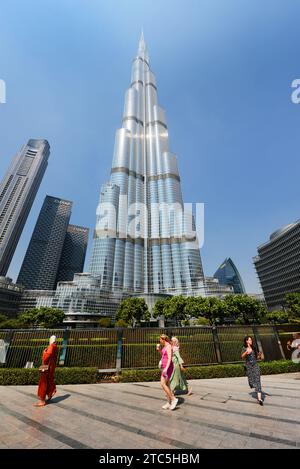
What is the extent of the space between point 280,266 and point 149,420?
131m

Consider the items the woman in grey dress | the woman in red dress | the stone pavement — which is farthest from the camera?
the woman in red dress

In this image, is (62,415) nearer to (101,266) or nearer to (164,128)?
(101,266)

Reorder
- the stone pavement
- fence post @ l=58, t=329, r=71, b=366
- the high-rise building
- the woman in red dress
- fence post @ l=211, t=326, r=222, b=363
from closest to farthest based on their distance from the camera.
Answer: the stone pavement → the woman in red dress → fence post @ l=58, t=329, r=71, b=366 → fence post @ l=211, t=326, r=222, b=363 → the high-rise building

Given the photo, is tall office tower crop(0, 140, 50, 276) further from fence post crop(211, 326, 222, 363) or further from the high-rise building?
the high-rise building

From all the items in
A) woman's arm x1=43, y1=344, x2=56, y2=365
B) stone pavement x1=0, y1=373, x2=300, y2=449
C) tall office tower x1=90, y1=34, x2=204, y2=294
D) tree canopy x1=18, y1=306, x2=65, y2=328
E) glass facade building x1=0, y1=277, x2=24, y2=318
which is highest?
tall office tower x1=90, y1=34, x2=204, y2=294

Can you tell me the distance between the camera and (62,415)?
228 inches

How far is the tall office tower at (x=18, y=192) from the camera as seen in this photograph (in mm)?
146250

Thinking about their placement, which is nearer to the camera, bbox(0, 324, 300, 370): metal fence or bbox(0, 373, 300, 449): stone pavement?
bbox(0, 373, 300, 449): stone pavement

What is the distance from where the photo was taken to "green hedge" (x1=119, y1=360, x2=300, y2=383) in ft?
34.3

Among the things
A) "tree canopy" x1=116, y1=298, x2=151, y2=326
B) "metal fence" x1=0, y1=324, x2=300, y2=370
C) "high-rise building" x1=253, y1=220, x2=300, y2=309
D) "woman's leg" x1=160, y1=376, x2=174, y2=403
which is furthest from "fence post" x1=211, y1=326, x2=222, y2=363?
"high-rise building" x1=253, y1=220, x2=300, y2=309

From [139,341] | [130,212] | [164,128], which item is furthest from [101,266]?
[164,128]

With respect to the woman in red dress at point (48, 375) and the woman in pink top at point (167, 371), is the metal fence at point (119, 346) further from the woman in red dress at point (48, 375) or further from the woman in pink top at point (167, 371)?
the woman in pink top at point (167, 371)

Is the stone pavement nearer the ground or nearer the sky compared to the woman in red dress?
nearer the ground

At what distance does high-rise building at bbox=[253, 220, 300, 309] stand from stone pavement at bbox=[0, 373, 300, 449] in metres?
115
